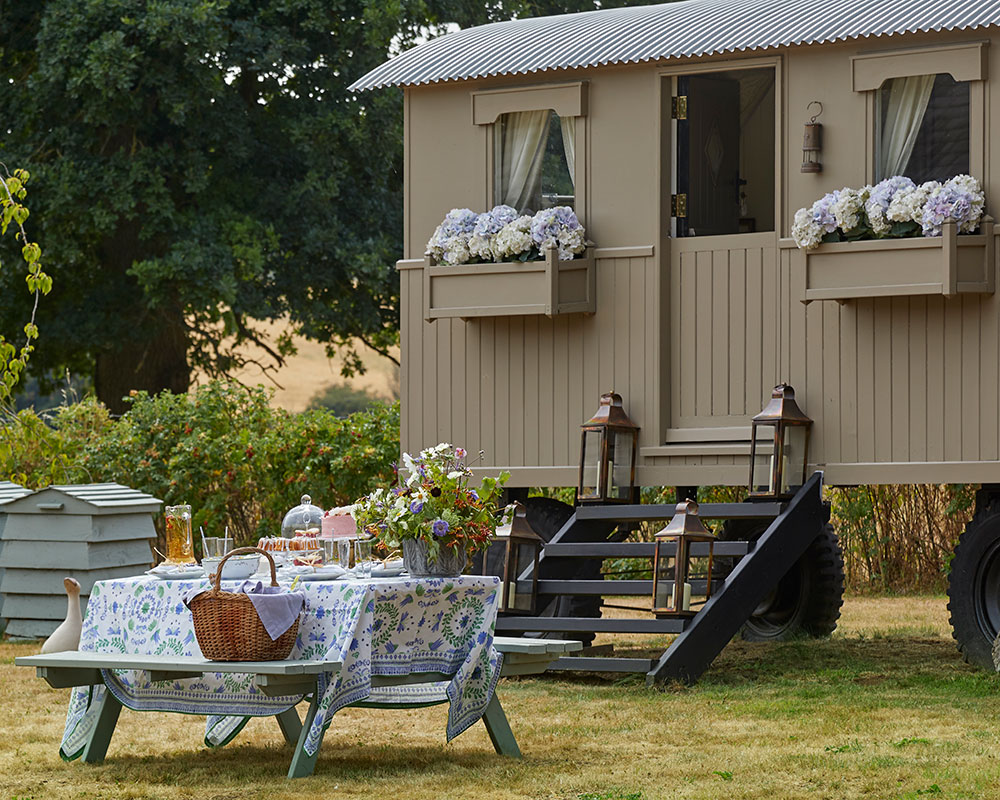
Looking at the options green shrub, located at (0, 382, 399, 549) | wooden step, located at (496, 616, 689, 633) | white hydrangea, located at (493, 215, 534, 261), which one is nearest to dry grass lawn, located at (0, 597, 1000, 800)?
wooden step, located at (496, 616, 689, 633)

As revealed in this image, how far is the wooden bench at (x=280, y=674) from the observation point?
6129mm

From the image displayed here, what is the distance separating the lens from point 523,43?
10.6m

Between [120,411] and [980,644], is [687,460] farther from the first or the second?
[120,411]

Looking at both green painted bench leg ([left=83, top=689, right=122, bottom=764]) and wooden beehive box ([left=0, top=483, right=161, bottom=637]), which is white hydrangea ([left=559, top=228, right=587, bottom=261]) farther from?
green painted bench leg ([left=83, top=689, right=122, bottom=764])

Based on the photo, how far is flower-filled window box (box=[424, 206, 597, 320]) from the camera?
32.8 feet

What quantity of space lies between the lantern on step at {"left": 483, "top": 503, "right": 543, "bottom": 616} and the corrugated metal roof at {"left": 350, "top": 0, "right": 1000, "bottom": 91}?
8.81 feet

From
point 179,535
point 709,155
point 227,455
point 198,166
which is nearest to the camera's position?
point 179,535

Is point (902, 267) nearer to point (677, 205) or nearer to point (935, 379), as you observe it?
point (935, 379)

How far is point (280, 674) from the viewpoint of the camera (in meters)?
6.10

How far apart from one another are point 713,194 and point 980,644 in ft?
10.8

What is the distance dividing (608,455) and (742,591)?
1.30 m

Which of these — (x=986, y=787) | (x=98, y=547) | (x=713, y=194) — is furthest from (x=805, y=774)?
(x=98, y=547)

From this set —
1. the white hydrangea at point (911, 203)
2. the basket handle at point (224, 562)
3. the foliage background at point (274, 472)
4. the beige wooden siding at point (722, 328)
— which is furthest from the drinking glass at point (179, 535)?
the foliage background at point (274, 472)

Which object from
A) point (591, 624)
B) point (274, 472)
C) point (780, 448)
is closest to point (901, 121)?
point (780, 448)
